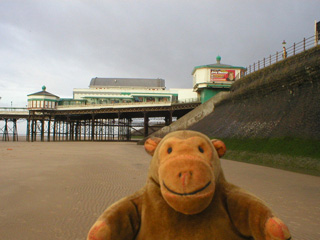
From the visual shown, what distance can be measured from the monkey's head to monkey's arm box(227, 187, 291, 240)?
0.26m

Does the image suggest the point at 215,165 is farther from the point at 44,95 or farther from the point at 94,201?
A: the point at 44,95

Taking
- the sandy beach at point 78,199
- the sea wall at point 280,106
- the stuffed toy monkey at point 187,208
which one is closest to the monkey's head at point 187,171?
the stuffed toy monkey at point 187,208

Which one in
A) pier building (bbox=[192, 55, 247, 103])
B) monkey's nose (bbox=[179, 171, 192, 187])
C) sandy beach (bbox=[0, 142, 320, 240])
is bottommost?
sandy beach (bbox=[0, 142, 320, 240])

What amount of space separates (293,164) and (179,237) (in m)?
9.16

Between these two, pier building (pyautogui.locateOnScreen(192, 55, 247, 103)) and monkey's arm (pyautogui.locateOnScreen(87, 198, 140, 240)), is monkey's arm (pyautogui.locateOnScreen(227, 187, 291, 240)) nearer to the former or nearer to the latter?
monkey's arm (pyautogui.locateOnScreen(87, 198, 140, 240))

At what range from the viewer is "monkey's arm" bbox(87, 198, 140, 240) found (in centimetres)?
175

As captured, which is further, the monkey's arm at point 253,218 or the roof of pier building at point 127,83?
the roof of pier building at point 127,83

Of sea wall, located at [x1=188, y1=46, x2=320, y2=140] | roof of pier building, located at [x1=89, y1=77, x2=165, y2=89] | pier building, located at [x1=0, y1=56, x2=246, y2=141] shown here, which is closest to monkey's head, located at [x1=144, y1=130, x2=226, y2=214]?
sea wall, located at [x1=188, y1=46, x2=320, y2=140]

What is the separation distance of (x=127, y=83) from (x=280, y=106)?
42091mm

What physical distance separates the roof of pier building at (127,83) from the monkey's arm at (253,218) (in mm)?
49495

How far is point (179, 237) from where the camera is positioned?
6.07 feet

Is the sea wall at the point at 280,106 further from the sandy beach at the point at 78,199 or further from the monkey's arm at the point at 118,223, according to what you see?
the monkey's arm at the point at 118,223

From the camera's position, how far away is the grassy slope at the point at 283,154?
8953mm

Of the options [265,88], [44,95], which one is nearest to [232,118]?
[265,88]
